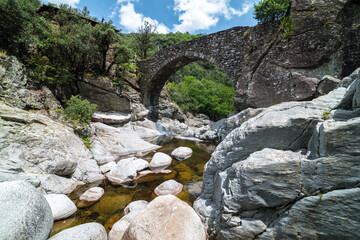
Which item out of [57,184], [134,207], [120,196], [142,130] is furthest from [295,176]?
[142,130]

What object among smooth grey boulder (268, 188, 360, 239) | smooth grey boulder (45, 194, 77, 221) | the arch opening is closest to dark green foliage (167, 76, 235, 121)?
the arch opening

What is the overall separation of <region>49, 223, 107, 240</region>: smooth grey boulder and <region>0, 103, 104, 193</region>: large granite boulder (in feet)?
6.98

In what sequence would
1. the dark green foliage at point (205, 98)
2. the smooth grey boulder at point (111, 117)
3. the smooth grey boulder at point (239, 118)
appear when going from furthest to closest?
the dark green foliage at point (205, 98)
the smooth grey boulder at point (111, 117)
the smooth grey boulder at point (239, 118)

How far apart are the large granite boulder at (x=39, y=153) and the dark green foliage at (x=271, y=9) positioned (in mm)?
24833

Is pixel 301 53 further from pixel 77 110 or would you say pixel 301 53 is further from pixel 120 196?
pixel 77 110

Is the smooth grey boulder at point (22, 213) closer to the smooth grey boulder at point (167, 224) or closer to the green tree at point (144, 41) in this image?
the smooth grey boulder at point (167, 224)

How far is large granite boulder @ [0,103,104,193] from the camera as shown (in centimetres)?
408

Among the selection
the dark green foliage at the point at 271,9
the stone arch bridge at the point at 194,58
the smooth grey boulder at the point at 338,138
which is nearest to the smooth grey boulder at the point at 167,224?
the smooth grey boulder at the point at 338,138

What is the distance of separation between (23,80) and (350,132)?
37.0ft

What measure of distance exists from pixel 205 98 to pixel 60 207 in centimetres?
2081

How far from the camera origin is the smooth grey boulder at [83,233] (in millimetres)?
2500

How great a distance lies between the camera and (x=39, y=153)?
4.64 meters

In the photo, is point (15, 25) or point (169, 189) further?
point (15, 25)

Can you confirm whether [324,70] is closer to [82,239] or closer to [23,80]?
[82,239]
